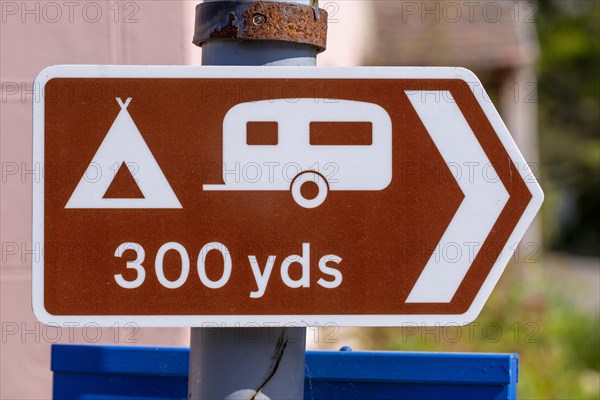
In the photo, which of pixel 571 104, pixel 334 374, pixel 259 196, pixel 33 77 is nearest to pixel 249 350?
pixel 259 196

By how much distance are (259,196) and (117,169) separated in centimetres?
20

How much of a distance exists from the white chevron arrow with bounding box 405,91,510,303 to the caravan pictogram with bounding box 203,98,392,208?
0.28 ft

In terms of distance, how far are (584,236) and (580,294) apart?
60.0 feet

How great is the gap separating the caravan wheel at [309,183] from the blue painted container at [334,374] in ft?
2.39

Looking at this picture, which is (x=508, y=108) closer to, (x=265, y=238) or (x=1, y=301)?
(x=1, y=301)

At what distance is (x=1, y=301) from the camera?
9.79 feet

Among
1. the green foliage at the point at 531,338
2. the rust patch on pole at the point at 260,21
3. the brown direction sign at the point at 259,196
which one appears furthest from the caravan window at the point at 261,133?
the green foliage at the point at 531,338

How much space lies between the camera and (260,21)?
55.6 inches

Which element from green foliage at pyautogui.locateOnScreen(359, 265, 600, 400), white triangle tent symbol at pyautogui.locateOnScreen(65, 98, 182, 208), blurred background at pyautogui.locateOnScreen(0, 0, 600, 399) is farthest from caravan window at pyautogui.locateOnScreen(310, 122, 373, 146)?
green foliage at pyautogui.locateOnScreen(359, 265, 600, 400)

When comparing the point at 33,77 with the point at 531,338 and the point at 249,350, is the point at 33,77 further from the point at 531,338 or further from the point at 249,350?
the point at 531,338

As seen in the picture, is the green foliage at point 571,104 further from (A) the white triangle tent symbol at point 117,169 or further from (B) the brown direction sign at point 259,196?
(A) the white triangle tent symbol at point 117,169

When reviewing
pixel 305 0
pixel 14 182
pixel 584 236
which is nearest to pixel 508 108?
pixel 14 182

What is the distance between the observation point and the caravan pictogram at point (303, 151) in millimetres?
1387

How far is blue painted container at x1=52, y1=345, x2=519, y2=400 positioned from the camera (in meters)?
2.02
